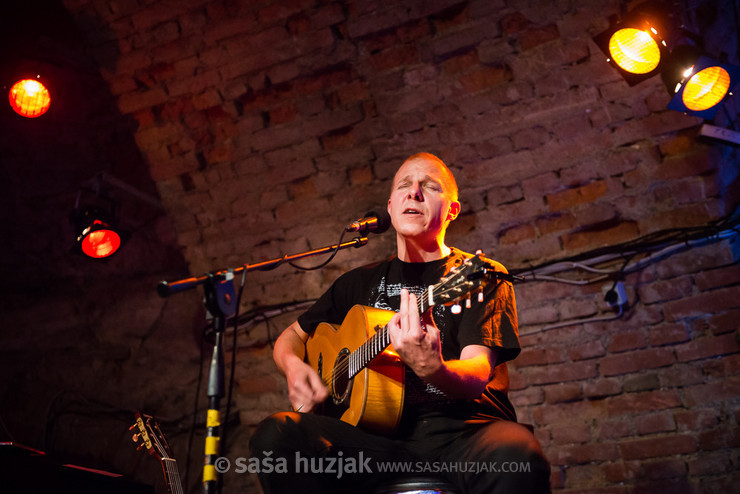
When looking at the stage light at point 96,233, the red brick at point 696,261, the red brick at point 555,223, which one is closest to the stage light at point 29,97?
the stage light at point 96,233

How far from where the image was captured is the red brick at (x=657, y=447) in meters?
3.00

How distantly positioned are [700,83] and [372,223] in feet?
5.81

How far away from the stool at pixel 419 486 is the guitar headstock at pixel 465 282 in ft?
1.91

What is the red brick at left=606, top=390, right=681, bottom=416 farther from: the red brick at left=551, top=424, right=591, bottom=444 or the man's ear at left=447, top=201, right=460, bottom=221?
the man's ear at left=447, top=201, right=460, bottom=221

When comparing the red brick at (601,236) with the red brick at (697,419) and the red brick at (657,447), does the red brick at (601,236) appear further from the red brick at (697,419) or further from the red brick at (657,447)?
the red brick at (657,447)

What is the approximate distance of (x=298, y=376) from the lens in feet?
8.45

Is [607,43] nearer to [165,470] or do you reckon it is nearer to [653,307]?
[653,307]

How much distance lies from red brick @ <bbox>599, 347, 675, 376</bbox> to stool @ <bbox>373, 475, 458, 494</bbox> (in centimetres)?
168

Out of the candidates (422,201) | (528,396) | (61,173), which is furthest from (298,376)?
(61,173)

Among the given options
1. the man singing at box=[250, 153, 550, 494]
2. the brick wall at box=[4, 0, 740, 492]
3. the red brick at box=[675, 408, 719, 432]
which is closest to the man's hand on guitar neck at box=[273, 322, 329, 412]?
the man singing at box=[250, 153, 550, 494]

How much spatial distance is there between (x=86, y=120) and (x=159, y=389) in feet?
7.42

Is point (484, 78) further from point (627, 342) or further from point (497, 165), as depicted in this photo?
point (627, 342)

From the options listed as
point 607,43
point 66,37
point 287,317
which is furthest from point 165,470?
point 66,37

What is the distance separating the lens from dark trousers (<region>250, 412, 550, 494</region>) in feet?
6.16
